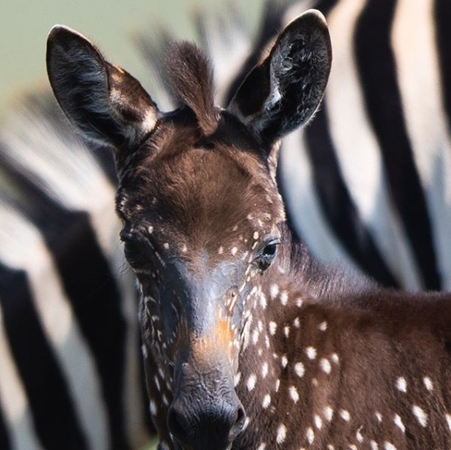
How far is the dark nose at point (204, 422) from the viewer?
503 cm

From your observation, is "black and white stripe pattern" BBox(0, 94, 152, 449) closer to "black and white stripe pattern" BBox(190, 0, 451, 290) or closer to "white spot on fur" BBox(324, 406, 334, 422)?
"black and white stripe pattern" BBox(190, 0, 451, 290)

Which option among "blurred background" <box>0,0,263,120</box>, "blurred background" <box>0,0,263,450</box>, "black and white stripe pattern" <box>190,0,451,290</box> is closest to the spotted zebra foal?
"black and white stripe pattern" <box>190,0,451,290</box>

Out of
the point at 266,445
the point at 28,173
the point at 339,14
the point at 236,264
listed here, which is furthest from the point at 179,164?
the point at 339,14

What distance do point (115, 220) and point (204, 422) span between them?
93.0 inches

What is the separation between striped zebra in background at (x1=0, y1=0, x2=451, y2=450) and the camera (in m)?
7.23

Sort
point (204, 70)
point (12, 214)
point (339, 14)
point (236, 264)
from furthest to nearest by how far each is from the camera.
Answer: point (339, 14) → point (12, 214) → point (204, 70) → point (236, 264)

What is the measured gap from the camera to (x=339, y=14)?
778cm

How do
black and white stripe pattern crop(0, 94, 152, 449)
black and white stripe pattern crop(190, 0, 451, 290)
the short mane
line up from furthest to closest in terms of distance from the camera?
black and white stripe pattern crop(190, 0, 451, 290), black and white stripe pattern crop(0, 94, 152, 449), the short mane

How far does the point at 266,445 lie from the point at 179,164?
1269 millimetres

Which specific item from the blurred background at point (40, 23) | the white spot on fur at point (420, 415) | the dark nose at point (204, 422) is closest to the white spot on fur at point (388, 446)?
the white spot on fur at point (420, 415)

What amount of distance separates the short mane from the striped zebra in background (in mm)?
1392

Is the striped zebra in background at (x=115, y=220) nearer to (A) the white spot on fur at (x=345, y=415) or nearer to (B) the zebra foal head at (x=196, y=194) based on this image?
(B) the zebra foal head at (x=196, y=194)

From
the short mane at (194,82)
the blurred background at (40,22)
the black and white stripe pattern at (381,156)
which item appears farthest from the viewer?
the blurred background at (40,22)

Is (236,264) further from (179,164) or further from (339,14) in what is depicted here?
(339,14)
